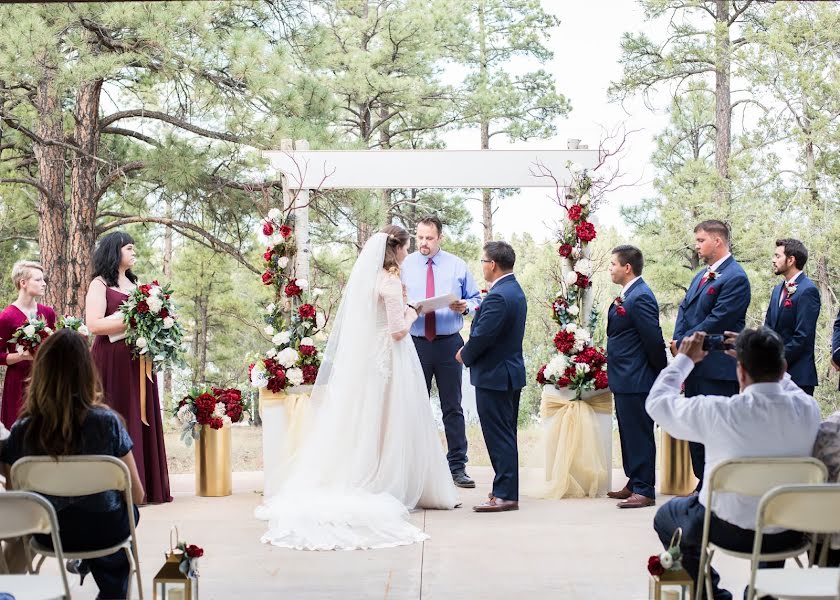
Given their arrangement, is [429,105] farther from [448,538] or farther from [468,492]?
[448,538]

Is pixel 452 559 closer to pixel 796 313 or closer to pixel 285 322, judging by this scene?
pixel 285 322

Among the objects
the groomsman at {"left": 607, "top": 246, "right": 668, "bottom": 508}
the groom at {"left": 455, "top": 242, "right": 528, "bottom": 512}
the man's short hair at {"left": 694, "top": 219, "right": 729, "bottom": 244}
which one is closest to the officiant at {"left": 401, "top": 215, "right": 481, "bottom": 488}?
the groom at {"left": 455, "top": 242, "right": 528, "bottom": 512}

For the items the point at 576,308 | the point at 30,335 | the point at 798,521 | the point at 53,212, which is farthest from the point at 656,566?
the point at 53,212

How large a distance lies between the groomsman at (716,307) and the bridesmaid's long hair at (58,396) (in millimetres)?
3503

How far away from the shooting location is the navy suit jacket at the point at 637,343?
6.10m

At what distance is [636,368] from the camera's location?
614cm

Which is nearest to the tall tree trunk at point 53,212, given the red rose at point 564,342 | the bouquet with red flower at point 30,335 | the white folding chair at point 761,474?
the bouquet with red flower at point 30,335

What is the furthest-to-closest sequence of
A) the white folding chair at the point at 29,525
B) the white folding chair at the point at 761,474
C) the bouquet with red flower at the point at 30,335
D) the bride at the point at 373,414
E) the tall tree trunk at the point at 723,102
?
the tall tree trunk at the point at 723,102 → the bouquet with red flower at the point at 30,335 → the bride at the point at 373,414 → the white folding chair at the point at 761,474 → the white folding chair at the point at 29,525

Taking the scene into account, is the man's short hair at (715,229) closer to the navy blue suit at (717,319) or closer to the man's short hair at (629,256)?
the navy blue suit at (717,319)

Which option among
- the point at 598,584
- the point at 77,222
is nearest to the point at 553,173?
the point at 598,584

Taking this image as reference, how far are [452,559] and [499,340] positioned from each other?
58.8 inches

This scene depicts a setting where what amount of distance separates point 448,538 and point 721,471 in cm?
225

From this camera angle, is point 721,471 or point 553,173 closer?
point 721,471

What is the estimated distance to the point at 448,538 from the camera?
208 inches
